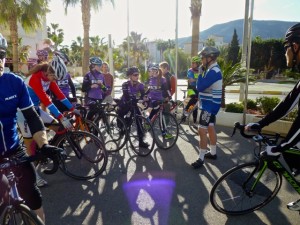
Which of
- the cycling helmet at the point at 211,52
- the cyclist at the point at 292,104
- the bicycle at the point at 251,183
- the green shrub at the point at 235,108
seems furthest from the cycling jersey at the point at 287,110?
the green shrub at the point at 235,108

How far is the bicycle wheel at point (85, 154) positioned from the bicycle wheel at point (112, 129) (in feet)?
3.40

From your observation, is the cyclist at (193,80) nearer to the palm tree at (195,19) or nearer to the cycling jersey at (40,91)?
the cycling jersey at (40,91)

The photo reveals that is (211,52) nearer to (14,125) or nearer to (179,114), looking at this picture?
(14,125)

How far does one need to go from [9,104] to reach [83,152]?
2263 mm

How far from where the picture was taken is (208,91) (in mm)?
4496

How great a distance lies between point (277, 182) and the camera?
2.96 metres

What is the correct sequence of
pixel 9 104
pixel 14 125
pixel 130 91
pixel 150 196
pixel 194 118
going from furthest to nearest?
pixel 194 118, pixel 130 91, pixel 150 196, pixel 14 125, pixel 9 104

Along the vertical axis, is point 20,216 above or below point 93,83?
below

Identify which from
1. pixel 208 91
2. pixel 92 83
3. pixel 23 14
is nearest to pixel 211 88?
pixel 208 91

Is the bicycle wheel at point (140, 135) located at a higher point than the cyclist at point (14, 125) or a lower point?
lower

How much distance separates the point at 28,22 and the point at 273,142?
1649 centimetres

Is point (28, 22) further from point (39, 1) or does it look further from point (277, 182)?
point (277, 182)

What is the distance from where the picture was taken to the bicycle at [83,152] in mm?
3936

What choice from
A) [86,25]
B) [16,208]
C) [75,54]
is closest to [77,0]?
[86,25]
